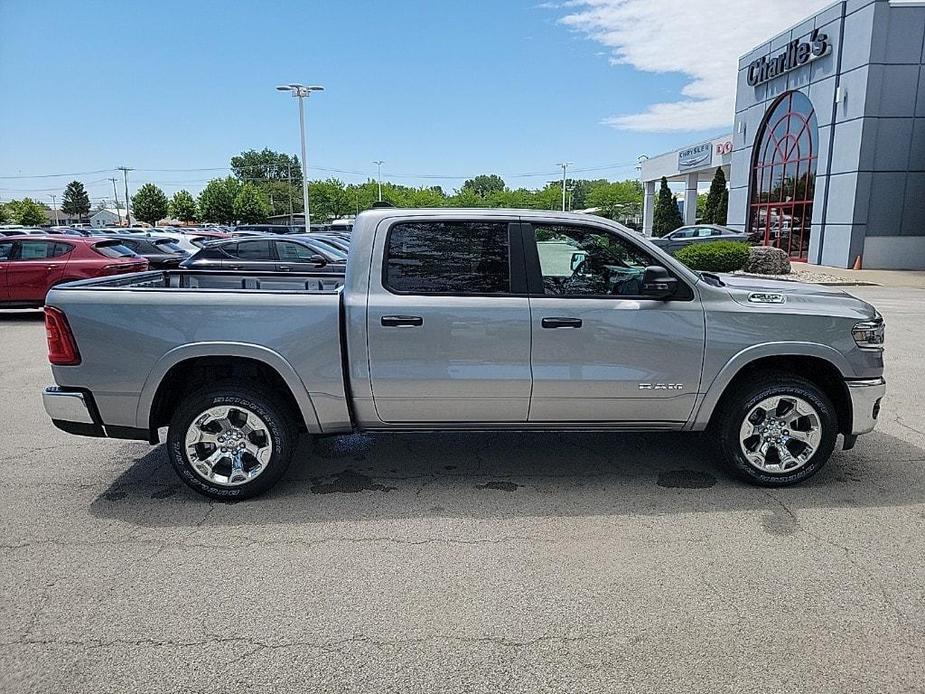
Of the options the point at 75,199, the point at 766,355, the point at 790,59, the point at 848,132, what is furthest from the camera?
the point at 75,199

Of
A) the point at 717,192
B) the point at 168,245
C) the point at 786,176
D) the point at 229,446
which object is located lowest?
the point at 229,446

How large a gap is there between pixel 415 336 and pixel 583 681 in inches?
88.1

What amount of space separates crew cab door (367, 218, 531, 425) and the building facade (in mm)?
23938

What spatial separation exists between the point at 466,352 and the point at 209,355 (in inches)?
62.7

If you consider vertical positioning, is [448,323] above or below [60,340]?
above

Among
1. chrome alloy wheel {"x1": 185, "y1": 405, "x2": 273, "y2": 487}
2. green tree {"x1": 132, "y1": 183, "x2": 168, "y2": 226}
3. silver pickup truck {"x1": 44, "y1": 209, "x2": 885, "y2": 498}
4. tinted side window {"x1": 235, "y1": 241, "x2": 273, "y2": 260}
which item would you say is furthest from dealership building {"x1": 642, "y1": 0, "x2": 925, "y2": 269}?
green tree {"x1": 132, "y1": 183, "x2": 168, "y2": 226}

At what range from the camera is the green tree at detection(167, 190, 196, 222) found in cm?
9850

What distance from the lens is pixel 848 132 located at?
24.0 metres

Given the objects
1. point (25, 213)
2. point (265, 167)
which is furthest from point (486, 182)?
point (25, 213)

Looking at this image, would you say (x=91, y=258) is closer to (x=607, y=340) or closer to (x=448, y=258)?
(x=448, y=258)

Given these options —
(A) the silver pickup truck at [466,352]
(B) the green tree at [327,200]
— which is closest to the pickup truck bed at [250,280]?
(A) the silver pickup truck at [466,352]

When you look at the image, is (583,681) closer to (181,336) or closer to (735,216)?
(181,336)

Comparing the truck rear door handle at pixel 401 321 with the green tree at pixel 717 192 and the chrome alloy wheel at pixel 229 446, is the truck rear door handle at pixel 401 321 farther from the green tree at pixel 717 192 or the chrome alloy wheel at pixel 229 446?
the green tree at pixel 717 192

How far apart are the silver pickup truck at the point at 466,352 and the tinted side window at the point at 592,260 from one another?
0.04 ft
